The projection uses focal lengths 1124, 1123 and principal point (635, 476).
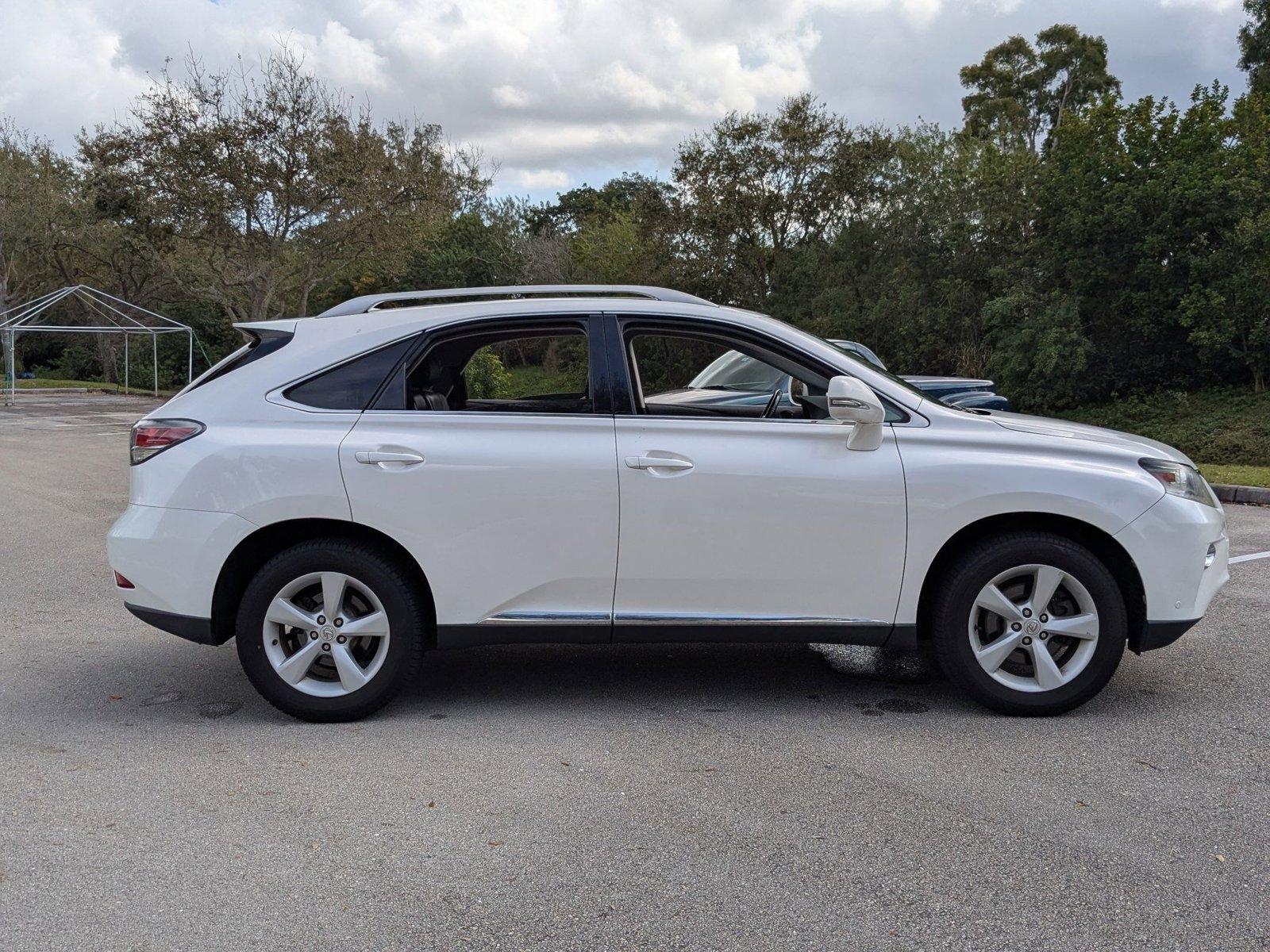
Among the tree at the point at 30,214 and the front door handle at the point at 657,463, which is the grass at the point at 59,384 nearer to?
the tree at the point at 30,214

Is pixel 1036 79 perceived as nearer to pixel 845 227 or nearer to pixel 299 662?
pixel 845 227

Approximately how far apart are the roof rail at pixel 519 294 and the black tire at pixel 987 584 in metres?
1.58

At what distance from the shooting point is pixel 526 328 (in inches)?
192

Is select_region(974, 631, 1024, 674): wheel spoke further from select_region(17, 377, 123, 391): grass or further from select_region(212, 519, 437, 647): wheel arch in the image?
select_region(17, 377, 123, 391): grass

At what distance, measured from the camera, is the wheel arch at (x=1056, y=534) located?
15.2 ft

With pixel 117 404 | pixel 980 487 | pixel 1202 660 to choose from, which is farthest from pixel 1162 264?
pixel 117 404

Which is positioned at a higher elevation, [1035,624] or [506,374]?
[506,374]

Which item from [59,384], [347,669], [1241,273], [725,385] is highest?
[1241,273]

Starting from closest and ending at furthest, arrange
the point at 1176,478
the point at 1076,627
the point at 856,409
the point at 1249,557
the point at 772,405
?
the point at 856,409 < the point at 1076,627 < the point at 1176,478 < the point at 772,405 < the point at 1249,557

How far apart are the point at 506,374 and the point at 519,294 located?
1.25ft

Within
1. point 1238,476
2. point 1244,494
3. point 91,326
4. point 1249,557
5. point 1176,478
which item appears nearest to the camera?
point 1176,478

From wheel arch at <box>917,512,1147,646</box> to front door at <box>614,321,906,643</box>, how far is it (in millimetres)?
203

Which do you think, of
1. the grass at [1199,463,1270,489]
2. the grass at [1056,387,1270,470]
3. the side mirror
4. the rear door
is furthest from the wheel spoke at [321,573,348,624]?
the grass at [1056,387,1270,470]

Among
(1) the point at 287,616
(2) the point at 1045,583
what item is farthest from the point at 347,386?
(2) the point at 1045,583
